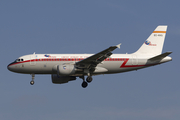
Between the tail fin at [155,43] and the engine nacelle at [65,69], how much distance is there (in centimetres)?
1107

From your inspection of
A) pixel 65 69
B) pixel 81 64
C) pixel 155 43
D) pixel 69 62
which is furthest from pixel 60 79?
pixel 155 43

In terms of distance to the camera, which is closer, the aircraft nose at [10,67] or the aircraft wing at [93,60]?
the aircraft wing at [93,60]

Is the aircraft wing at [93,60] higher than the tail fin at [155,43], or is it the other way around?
the tail fin at [155,43]

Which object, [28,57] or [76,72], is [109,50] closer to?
[76,72]

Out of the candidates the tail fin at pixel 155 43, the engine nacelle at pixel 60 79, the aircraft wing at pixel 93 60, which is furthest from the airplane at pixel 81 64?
the engine nacelle at pixel 60 79

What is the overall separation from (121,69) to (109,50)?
6846mm

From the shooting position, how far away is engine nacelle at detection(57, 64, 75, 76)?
42000 millimetres

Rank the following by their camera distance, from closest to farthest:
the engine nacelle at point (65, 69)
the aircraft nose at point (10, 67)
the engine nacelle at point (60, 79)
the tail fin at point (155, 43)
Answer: the engine nacelle at point (65, 69) → the aircraft nose at point (10, 67) → the engine nacelle at point (60, 79) → the tail fin at point (155, 43)

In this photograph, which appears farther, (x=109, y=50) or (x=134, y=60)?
(x=134, y=60)

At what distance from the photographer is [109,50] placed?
129 ft

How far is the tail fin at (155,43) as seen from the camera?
4834 centimetres

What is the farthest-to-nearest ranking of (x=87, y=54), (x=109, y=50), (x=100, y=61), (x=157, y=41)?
(x=157, y=41), (x=87, y=54), (x=100, y=61), (x=109, y=50)

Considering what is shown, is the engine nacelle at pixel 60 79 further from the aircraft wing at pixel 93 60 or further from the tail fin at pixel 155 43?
the tail fin at pixel 155 43

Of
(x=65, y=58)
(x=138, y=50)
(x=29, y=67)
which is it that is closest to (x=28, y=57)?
(x=29, y=67)
